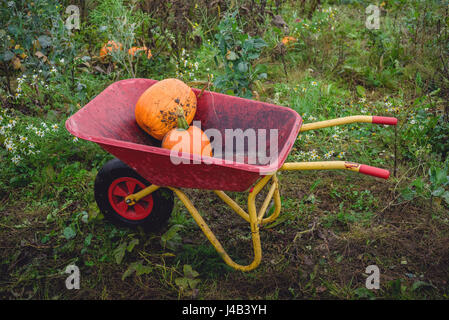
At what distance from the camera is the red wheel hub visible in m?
2.38

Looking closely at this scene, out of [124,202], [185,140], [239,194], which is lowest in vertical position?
[239,194]

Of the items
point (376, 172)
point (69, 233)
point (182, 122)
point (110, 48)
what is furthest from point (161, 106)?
point (110, 48)

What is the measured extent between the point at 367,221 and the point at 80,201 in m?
1.98

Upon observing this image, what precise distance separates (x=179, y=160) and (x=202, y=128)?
0.66 m

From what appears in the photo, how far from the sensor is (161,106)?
7.16 ft

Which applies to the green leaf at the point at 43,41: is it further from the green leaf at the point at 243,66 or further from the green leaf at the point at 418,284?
the green leaf at the point at 418,284

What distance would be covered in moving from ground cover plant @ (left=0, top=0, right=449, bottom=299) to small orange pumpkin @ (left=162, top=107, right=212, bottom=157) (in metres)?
0.31

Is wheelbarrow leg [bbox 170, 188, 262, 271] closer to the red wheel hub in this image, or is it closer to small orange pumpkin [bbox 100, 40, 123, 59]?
the red wheel hub

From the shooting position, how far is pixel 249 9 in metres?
3.90

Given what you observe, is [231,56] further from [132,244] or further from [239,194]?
[132,244]

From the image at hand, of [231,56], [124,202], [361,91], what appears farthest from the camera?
[361,91]

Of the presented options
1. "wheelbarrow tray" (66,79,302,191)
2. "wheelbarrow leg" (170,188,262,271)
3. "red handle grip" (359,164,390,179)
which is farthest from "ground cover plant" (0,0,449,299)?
"red handle grip" (359,164,390,179)

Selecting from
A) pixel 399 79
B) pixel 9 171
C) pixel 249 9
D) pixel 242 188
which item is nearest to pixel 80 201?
pixel 9 171
